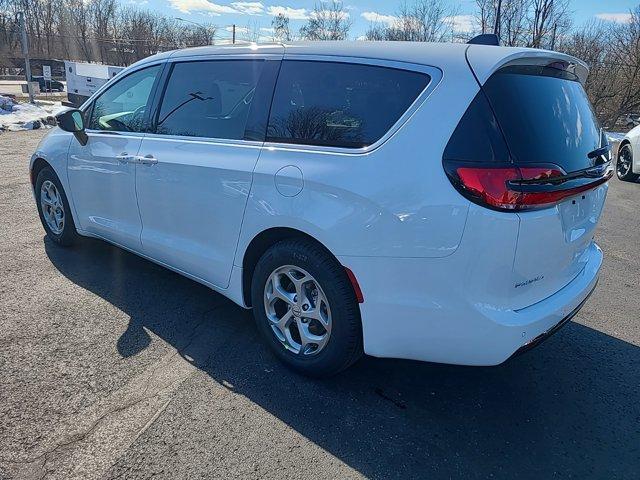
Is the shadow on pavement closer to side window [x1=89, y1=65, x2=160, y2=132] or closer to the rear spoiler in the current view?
side window [x1=89, y1=65, x2=160, y2=132]

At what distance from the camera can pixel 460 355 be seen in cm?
231

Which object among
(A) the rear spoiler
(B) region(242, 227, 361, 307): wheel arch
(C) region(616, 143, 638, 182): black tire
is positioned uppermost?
(A) the rear spoiler

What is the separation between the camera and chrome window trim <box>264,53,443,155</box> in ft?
7.50

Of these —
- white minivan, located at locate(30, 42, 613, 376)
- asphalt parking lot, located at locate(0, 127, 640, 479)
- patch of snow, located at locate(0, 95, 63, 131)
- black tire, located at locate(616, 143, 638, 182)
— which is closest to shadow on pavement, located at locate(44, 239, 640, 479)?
asphalt parking lot, located at locate(0, 127, 640, 479)

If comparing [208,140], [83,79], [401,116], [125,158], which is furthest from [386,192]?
[83,79]

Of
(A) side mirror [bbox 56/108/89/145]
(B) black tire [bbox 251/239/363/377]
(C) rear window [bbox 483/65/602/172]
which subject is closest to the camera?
(C) rear window [bbox 483/65/602/172]

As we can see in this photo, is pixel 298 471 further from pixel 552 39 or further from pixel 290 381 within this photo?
pixel 552 39

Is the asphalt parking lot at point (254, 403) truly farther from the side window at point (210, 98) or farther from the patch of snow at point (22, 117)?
the patch of snow at point (22, 117)

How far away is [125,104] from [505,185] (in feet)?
10.4

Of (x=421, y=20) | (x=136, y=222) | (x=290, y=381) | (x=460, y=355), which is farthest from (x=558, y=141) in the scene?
(x=421, y=20)

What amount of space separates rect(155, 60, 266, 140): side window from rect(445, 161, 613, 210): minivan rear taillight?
4.75 feet

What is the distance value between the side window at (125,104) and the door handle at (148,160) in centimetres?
31

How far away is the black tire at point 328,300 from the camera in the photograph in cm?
251

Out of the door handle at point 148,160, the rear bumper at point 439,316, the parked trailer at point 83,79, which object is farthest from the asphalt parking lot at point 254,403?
the parked trailer at point 83,79
